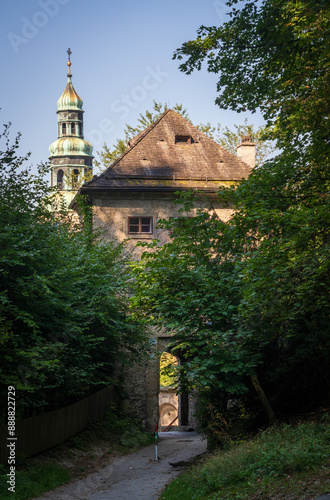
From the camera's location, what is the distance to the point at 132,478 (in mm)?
15594

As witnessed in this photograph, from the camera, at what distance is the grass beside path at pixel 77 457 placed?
12531mm

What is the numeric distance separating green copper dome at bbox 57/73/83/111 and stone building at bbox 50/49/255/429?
4530 cm

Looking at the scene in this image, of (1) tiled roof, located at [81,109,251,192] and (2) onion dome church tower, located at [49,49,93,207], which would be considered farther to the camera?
(2) onion dome church tower, located at [49,49,93,207]

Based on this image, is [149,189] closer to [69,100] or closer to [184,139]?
[184,139]

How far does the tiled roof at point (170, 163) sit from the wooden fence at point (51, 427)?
9.41m

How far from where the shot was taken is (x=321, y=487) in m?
8.87

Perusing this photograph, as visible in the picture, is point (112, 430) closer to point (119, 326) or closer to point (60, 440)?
point (119, 326)

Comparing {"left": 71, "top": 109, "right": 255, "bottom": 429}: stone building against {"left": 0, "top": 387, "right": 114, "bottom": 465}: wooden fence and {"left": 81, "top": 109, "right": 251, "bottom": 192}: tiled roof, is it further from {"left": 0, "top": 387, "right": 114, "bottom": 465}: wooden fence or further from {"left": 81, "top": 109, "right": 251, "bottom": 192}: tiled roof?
{"left": 0, "top": 387, "right": 114, "bottom": 465}: wooden fence

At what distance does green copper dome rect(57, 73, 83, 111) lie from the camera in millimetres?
73312

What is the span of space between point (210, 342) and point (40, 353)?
162 inches

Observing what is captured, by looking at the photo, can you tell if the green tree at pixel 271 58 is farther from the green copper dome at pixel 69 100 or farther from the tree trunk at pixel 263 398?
the green copper dome at pixel 69 100

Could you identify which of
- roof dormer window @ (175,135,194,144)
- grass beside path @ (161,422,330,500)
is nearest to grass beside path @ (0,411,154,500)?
grass beside path @ (161,422,330,500)

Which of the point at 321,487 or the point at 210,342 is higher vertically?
the point at 210,342

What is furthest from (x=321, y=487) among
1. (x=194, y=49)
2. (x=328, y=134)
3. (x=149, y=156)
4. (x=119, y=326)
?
(x=149, y=156)
